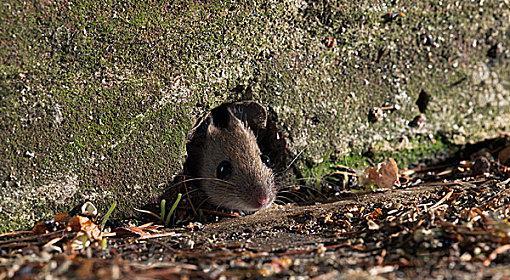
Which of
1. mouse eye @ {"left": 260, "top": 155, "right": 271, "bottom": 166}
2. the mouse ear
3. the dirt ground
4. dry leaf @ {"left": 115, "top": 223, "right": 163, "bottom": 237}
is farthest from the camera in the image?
mouse eye @ {"left": 260, "top": 155, "right": 271, "bottom": 166}

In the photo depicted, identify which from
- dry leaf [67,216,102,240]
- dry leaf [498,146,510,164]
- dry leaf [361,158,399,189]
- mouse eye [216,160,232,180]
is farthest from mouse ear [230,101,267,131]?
dry leaf [498,146,510,164]

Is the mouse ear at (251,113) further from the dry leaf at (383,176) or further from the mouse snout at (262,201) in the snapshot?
the dry leaf at (383,176)

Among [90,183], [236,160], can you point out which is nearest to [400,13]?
[236,160]

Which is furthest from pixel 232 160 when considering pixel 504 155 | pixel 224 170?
pixel 504 155

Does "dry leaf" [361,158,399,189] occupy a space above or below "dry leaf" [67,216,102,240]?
below

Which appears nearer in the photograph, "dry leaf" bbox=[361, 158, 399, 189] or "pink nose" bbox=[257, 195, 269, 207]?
"pink nose" bbox=[257, 195, 269, 207]

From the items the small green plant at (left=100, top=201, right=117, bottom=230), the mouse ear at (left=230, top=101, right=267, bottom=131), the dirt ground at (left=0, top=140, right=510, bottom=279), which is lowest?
the dirt ground at (left=0, top=140, right=510, bottom=279)

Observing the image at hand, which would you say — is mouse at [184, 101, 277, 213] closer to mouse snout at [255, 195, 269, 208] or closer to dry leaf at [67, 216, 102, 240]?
mouse snout at [255, 195, 269, 208]
